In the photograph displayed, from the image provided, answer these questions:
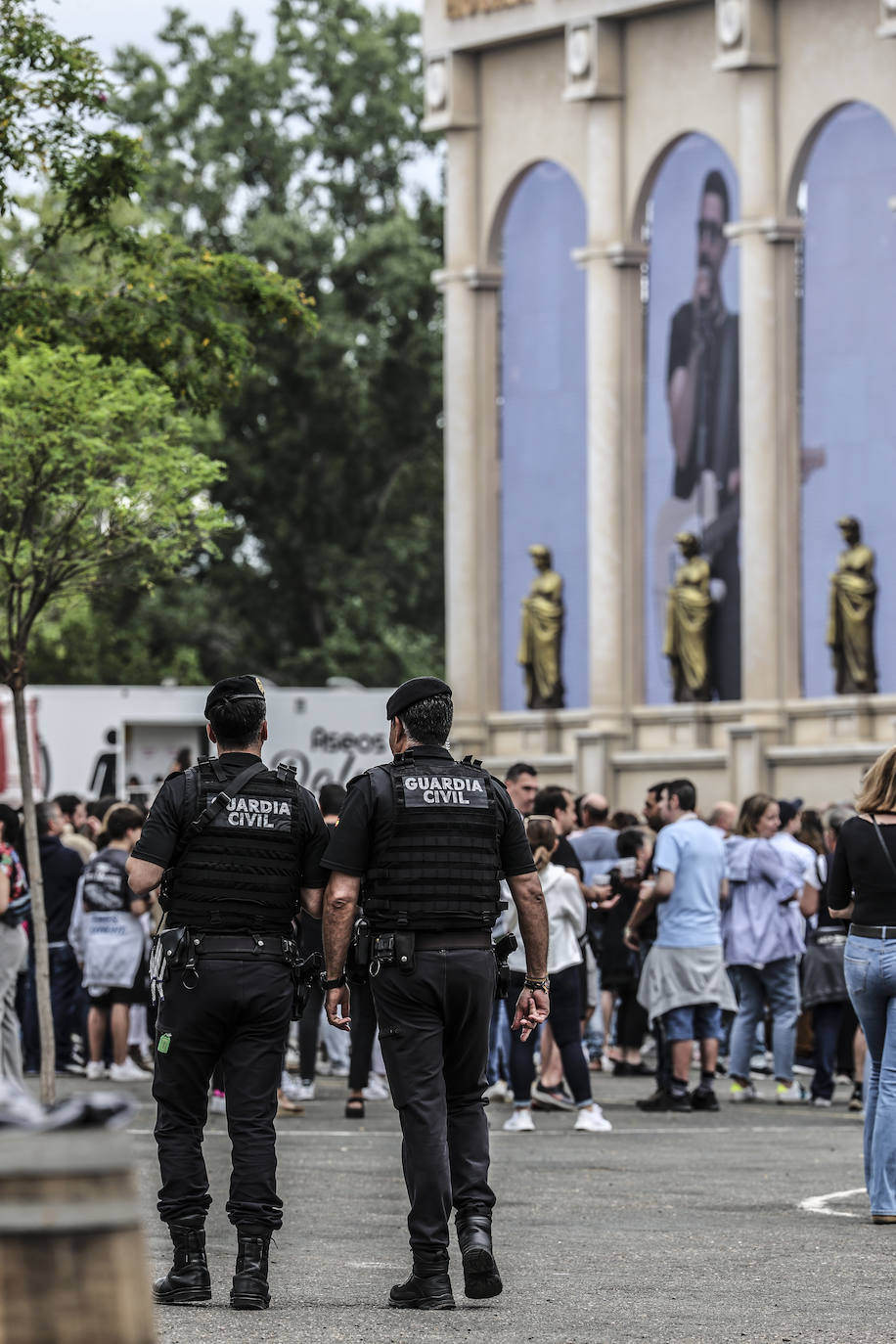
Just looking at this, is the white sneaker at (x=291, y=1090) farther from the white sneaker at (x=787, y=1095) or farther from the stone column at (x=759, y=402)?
the stone column at (x=759, y=402)

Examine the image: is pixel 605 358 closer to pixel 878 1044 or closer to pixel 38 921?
pixel 38 921

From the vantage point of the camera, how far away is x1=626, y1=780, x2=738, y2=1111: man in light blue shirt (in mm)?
15461

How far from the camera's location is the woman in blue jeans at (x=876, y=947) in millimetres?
9812

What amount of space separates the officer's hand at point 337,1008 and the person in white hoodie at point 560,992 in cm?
590

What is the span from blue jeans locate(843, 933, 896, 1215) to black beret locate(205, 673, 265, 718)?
9.33ft

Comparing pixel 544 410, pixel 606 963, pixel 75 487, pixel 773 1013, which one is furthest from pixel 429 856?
pixel 544 410

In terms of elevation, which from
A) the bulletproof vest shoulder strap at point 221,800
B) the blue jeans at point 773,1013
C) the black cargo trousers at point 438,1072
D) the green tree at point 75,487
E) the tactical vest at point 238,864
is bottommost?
the blue jeans at point 773,1013

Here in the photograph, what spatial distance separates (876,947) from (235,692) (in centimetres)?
298

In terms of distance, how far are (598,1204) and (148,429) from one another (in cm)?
642

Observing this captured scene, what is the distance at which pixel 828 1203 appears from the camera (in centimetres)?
1088

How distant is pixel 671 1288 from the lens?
8.36m

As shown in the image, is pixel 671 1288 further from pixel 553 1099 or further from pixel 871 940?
pixel 553 1099

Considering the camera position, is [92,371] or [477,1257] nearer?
[477,1257]

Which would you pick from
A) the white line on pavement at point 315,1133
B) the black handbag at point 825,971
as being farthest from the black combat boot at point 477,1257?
the black handbag at point 825,971
